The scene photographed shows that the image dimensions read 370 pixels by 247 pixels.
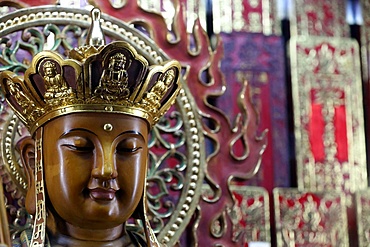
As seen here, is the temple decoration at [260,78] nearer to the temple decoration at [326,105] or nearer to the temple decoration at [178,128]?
the temple decoration at [326,105]

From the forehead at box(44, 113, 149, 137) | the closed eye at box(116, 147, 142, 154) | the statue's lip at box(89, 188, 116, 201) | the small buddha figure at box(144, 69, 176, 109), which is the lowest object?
the statue's lip at box(89, 188, 116, 201)

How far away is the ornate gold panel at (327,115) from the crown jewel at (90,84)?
2.48ft

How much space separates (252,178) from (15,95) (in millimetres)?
874

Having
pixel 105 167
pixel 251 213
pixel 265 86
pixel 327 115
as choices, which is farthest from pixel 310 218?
pixel 105 167

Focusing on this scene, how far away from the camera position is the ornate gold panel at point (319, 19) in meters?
2.71

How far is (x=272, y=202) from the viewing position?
8.43 feet

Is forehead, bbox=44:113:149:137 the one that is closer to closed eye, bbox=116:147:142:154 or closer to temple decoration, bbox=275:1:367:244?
closed eye, bbox=116:147:142:154

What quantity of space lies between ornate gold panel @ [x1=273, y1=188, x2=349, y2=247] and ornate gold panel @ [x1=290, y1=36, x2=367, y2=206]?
0.12ft

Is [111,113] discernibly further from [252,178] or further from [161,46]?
[252,178]

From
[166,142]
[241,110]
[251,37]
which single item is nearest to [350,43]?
[251,37]

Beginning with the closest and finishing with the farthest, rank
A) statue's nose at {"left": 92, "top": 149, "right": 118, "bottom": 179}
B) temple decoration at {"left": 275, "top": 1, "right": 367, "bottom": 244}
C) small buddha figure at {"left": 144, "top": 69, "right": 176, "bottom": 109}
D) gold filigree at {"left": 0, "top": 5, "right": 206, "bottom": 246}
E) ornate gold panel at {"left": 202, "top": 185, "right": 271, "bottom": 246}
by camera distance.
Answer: statue's nose at {"left": 92, "top": 149, "right": 118, "bottom": 179}, small buddha figure at {"left": 144, "top": 69, "right": 176, "bottom": 109}, gold filigree at {"left": 0, "top": 5, "right": 206, "bottom": 246}, ornate gold panel at {"left": 202, "top": 185, "right": 271, "bottom": 246}, temple decoration at {"left": 275, "top": 1, "right": 367, "bottom": 244}

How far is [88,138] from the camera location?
1890mm

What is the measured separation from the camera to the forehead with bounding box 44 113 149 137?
74.5 inches

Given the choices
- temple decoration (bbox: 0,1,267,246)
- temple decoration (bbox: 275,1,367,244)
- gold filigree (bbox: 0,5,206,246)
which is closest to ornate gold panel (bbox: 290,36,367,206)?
temple decoration (bbox: 275,1,367,244)
